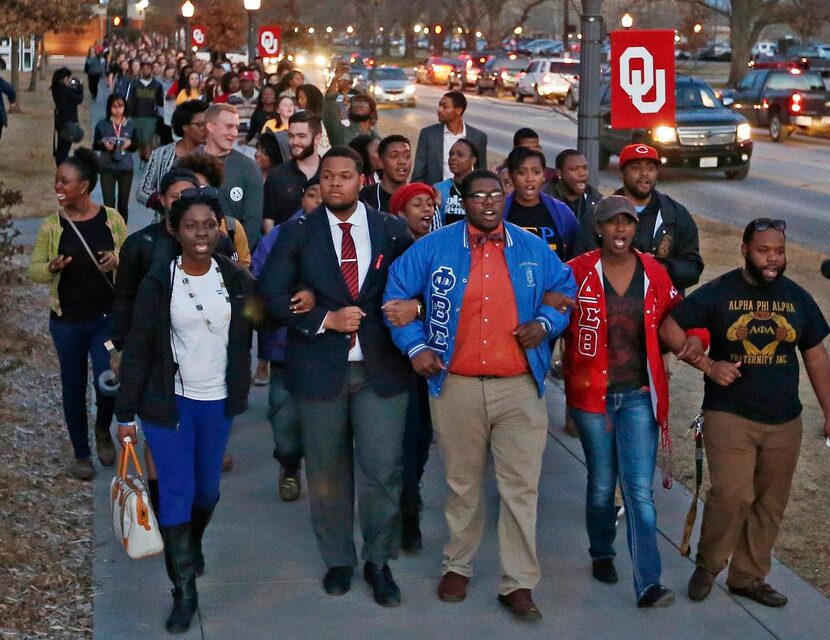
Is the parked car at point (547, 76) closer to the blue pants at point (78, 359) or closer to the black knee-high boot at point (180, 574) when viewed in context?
the blue pants at point (78, 359)

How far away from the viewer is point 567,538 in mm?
6887

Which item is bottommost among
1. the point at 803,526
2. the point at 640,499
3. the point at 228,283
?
the point at 803,526

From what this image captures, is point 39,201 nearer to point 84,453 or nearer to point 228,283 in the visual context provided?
Result: point 84,453

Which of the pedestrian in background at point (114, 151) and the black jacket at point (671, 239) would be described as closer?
the black jacket at point (671, 239)

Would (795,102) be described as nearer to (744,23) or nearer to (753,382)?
(744,23)

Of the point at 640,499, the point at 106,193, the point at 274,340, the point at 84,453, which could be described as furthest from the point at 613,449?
the point at 106,193

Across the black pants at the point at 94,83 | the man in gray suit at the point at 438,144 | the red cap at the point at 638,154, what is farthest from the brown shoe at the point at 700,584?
the black pants at the point at 94,83

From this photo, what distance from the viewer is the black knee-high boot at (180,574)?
18.7 ft

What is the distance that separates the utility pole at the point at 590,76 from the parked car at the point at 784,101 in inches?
962

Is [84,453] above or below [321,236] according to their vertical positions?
below

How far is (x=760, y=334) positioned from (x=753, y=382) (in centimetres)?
21

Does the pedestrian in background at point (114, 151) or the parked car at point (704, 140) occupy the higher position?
the pedestrian in background at point (114, 151)

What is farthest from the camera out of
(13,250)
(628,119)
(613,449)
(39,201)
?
(39,201)

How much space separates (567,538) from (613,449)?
86 cm
